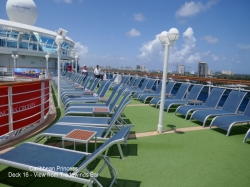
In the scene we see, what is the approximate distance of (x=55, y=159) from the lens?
7.38ft

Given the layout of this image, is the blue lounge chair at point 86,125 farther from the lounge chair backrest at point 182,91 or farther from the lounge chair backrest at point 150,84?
the lounge chair backrest at point 150,84

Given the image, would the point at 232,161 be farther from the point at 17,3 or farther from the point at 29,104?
the point at 17,3

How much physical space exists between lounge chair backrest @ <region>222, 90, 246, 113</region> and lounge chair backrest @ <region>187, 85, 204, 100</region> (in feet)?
4.49

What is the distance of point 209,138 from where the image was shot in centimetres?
415

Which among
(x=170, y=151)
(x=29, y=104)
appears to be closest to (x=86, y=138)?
(x=170, y=151)

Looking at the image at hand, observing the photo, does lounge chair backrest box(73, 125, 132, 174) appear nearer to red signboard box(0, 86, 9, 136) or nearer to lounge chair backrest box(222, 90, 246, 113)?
red signboard box(0, 86, 9, 136)

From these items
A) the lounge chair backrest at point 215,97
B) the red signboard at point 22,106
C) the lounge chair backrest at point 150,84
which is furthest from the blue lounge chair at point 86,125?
the lounge chair backrest at point 150,84

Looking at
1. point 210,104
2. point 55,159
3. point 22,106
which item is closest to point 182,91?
point 210,104

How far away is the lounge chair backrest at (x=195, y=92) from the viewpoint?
667cm

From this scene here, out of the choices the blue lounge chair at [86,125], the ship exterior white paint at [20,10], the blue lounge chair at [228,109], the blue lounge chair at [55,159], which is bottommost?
the blue lounge chair at [55,159]

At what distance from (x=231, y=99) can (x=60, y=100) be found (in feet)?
17.3

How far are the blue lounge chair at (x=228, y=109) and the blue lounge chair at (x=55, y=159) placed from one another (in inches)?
121

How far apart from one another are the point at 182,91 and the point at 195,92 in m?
0.56

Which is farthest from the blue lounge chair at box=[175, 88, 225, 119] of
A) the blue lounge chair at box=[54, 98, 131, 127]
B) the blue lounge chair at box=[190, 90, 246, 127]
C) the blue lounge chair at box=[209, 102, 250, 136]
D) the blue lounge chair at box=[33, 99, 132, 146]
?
the blue lounge chair at box=[33, 99, 132, 146]
